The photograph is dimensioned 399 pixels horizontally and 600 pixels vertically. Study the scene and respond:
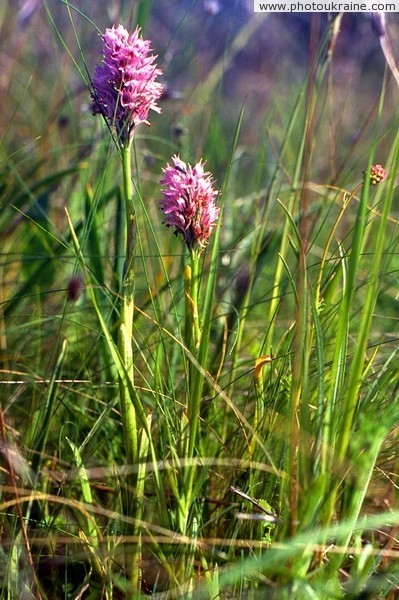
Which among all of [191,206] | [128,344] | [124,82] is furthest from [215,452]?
[124,82]

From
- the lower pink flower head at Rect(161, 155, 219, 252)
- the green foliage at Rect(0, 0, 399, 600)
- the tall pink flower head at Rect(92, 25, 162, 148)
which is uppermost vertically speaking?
the tall pink flower head at Rect(92, 25, 162, 148)

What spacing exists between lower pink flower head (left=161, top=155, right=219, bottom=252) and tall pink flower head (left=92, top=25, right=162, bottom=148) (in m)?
0.09

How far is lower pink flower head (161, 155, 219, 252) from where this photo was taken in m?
0.96

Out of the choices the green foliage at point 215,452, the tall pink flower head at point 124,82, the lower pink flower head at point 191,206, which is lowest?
the green foliage at point 215,452

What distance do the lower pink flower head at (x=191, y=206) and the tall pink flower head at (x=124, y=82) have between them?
0.09 m

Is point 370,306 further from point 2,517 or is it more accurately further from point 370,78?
point 370,78

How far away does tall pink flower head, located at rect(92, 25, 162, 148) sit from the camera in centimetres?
95

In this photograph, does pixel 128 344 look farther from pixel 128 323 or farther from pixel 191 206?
pixel 191 206

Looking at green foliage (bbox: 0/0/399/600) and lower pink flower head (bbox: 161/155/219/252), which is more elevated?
lower pink flower head (bbox: 161/155/219/252)

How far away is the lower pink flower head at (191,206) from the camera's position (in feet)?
3.15

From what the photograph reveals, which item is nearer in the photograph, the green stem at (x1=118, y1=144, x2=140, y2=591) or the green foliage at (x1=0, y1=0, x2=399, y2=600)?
the green foliage at (x1=0, y1=0, x2=399, y2=600)

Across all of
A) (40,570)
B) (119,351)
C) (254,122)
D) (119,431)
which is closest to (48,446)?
(119,431)

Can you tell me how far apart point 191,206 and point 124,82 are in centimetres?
18

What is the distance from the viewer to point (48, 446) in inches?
51.4
